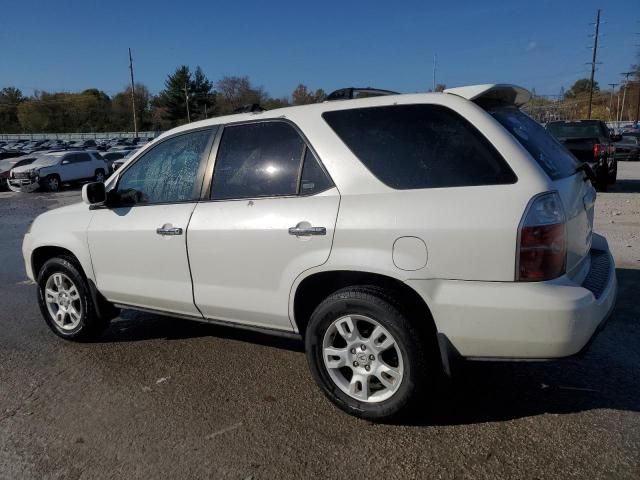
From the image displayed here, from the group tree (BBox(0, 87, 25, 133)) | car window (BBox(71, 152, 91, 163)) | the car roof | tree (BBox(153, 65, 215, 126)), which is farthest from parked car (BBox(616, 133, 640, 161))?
tree (BBox(0, 87, 25, 133))

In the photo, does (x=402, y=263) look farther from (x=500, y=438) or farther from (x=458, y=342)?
(x=500, y=438)

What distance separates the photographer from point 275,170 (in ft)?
11.4

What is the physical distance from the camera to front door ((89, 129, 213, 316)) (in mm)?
3832

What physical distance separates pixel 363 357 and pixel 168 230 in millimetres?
1640

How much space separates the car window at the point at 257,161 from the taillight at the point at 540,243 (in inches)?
53.9

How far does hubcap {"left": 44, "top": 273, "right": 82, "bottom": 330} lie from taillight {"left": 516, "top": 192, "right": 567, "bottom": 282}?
3.56 metres

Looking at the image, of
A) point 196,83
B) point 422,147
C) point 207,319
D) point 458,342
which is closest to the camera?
point 458,342

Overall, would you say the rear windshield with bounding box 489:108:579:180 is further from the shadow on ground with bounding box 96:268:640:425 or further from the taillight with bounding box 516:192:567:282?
the shadow on ground with bounding box 96:268:640:425

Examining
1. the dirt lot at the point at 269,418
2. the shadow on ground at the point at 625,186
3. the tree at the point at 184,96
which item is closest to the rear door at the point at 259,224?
the dirt lot at the point at 269,418

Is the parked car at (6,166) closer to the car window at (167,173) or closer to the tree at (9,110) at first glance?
the car window at (167,173)

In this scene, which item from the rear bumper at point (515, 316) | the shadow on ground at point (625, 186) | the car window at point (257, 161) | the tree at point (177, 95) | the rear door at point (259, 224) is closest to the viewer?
the rear bumper at point (515, 316)

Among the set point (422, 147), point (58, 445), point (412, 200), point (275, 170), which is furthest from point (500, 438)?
point (58, 445)

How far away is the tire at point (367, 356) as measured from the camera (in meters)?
2.95

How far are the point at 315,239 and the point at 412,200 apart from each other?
614 mm
